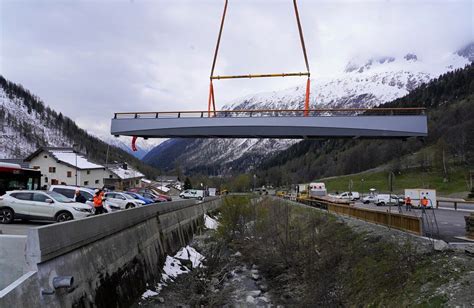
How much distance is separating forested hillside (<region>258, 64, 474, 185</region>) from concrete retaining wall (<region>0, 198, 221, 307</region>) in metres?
65.4

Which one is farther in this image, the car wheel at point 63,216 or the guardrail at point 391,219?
the car wheel at point 63,216

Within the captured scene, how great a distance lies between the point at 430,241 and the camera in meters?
14.8

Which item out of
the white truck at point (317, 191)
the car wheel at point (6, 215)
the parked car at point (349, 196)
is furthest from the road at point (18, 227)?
the parked car at point (349, 196)

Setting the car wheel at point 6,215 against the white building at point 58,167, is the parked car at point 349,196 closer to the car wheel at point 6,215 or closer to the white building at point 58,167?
the white building at point 58,167

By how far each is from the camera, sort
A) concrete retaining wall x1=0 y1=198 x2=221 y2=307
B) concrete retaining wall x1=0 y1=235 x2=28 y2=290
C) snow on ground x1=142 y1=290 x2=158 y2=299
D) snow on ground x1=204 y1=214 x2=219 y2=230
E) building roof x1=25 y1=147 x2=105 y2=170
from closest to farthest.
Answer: concrete retaining wall x1=0 y1=198 x2=221 y2=307
concrete retaining wall x1=0 y1=235 x2=28 y2=290
snow on ground x1=142 y1=290 x2=158 y2=299
snow on ground x1=204 y1=214 x2=219 y2=230
building roof x1=25 y1=147 x2=105 y2=170

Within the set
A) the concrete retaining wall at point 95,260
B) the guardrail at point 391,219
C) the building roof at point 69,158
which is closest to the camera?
the concrete retaining wall at point 95,260

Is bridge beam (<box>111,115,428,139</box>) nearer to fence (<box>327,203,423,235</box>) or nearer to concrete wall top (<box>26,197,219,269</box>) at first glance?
concrete wall top (<box>26,197,219,269</box>)

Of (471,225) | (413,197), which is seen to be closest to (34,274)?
(471,225)

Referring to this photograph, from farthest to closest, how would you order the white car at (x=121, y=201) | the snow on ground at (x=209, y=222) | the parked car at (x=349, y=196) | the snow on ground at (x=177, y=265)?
1. the parked car at (x=349, y=196)
2. the snow on ground at (x=209, y=222)
3. the white car at (x=121, y=201)
4. the snow on ground at (x=177, y=265)

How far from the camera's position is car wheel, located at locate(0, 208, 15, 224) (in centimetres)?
1888

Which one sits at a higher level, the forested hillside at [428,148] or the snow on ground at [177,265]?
the forested hillside at [428,148]

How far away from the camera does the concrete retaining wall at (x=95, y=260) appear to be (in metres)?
9.43

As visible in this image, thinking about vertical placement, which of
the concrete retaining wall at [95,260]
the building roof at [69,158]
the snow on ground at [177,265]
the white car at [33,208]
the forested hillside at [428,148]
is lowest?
the snow on ground at [177,265]

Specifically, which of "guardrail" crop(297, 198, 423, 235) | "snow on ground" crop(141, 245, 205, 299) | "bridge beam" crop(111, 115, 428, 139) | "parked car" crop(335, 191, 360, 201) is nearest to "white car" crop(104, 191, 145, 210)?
"snow on ground" crop(141, 245, 205, 299)
